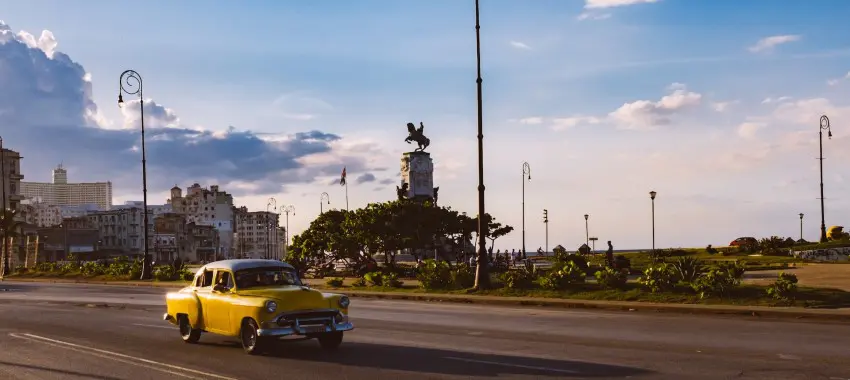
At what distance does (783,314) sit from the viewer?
21.9m

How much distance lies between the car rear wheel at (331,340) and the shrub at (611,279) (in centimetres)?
1505

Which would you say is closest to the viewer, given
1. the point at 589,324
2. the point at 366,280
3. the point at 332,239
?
the point at 589,324

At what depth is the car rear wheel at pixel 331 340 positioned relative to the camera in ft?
51.9

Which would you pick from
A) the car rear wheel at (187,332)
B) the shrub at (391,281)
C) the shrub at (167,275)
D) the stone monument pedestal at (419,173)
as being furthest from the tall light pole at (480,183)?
the stone monument pedestal at (419,173)

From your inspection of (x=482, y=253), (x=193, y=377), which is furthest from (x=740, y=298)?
(x=193, y=377)

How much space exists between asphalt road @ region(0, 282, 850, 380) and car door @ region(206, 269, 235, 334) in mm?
474

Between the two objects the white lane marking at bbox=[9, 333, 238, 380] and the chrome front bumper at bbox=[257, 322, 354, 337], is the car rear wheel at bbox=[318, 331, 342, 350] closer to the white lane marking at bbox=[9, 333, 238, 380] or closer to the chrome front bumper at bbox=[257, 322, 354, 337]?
the chrome front bumper at bbox=[257, 322, 354, 337]

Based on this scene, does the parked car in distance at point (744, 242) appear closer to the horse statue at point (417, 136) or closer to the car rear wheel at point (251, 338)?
the horse statue at point (417, 136)

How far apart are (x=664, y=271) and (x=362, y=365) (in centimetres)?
1570

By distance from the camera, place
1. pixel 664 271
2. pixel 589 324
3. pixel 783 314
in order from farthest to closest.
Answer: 1. pixel 664 271
2. pixel 783 314
3. pixel 589 324

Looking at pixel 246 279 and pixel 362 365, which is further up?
pixel 246 279

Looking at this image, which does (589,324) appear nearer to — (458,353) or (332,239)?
(458,353)

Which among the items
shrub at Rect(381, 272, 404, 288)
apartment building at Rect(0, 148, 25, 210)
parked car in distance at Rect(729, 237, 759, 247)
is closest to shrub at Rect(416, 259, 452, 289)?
shrub at Rect(381, 272, 404, 288)

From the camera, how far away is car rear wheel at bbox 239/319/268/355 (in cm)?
1508
